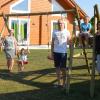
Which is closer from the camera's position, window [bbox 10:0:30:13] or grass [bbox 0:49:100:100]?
grass [bbox 0:49:100:100]

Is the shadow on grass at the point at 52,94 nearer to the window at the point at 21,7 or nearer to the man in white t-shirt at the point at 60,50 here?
the man in white t-shirt at the point at 60,50

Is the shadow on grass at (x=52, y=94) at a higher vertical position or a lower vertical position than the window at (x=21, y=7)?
lower

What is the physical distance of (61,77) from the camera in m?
12.7

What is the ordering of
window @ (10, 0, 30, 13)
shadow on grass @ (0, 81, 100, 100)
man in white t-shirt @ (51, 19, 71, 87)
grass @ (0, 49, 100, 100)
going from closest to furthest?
shadow on grass @ (0, 81, 100, 100)
grass @ (0, 49, 100, 100)
man in white t-shirt @ (51, 19, 71, 87)
window @ (10, 0, 30, 13)

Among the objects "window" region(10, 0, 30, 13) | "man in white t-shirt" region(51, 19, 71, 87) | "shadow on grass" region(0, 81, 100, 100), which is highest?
"window" region(10, 0, 30, 13)

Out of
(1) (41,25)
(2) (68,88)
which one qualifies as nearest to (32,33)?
(1) (41,25)

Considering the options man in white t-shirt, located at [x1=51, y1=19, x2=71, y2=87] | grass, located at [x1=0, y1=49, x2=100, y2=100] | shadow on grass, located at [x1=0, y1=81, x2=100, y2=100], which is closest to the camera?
shadow on grass, located at [x1=0, y1=81, x2=100, y2=100]

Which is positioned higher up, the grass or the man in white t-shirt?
the man in white t-shirt

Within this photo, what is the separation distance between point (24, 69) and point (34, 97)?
6101mm

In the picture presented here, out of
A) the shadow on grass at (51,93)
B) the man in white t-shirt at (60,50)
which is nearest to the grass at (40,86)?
the shadow on grass at (51,93)

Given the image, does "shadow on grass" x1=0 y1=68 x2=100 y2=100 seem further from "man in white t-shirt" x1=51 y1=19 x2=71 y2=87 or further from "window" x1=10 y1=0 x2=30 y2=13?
"window" x1=10 y1=0 x2=30 y2=13

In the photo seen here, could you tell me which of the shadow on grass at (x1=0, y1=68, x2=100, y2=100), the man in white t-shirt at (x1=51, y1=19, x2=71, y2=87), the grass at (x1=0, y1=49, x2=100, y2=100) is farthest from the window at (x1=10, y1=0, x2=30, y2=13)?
the man in white t-shirt at (x1=51, y1=19, x2=71, y2=87)

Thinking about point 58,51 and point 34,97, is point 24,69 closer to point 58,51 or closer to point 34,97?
point 58,51

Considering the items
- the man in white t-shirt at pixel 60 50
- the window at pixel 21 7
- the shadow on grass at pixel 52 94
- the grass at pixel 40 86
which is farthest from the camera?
the window at pixel 21 7
